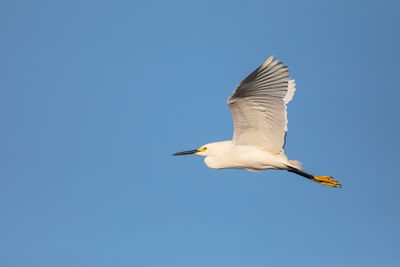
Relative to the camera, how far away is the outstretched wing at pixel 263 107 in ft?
34.7

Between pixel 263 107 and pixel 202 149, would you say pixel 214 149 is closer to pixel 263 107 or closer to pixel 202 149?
pixel 202 149

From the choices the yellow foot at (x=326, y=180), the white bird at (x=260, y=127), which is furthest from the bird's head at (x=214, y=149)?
the yellow foot at (x=326, y=180)

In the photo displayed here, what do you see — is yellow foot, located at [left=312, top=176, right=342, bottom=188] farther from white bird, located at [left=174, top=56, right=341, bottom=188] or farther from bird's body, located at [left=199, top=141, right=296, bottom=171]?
bird's body, located at [left=199, top=141, right=296, bottom=171]

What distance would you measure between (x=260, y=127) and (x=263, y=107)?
59cm

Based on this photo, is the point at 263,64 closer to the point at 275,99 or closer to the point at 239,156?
the point at 275,99

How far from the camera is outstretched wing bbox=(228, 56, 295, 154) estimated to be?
10586 mm

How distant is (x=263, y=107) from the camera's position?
1115 cm

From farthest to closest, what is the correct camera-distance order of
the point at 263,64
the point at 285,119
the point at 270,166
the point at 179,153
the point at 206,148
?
the point at 179,153
the point at 206,148
the point at 270,166
the point at 285,119
the point at 263,64

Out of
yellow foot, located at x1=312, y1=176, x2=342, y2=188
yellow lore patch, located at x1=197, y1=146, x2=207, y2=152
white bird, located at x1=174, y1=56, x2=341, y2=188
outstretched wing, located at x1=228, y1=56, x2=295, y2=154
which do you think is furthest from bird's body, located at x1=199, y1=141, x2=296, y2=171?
yellow foot, located at x1=312, y1=176, x2=342, y2=188

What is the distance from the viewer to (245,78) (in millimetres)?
10586

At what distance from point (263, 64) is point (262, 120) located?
136 centimetres

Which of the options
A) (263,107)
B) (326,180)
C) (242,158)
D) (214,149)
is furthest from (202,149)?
(326,180)


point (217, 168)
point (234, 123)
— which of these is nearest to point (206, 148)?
point (217, 168)

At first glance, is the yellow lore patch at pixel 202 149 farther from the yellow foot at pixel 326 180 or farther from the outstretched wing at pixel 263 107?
the yellow foot at pixel 326 180
